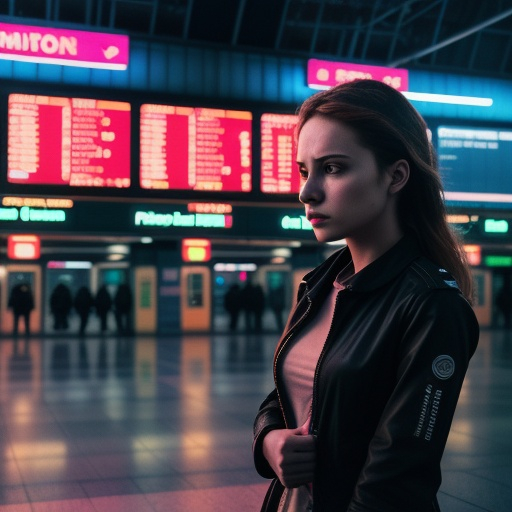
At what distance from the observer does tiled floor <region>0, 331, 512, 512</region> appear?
5.73 m

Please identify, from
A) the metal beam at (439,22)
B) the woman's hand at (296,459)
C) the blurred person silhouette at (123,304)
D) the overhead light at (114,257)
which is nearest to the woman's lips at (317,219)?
the woman's hand at (296,459)

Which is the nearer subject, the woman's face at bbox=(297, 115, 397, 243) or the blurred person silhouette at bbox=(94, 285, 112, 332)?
the woman's face at bbox=(297, 115, 397, 243)

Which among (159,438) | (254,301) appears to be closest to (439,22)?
(254,301)

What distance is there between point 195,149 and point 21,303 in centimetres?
1000

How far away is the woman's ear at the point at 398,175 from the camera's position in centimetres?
188

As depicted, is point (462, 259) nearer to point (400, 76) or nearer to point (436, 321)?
point (436, 321)

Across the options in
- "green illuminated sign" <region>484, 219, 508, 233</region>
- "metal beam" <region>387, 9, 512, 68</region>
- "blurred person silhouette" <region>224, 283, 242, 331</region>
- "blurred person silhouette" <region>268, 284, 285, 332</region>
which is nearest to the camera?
"metal beam" <region>387, 9, 512, 68</region>

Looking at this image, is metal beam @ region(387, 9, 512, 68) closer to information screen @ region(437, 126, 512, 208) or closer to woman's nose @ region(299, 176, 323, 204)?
information screen @ region(437, 126, 512, 208)

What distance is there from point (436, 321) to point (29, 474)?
5309 millimetres

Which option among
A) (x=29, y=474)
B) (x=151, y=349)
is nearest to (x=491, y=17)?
(x=151, y=349)

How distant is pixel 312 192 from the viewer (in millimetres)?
1851

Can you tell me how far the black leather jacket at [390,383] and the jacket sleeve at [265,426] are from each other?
25cm

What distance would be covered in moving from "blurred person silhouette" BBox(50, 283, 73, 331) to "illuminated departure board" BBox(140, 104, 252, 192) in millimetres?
10152

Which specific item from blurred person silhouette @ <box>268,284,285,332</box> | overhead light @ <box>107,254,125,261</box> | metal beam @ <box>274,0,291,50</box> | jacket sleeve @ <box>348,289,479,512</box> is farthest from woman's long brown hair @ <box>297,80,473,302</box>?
blurred person silhouette @ <box>268,284,285,332</box>
